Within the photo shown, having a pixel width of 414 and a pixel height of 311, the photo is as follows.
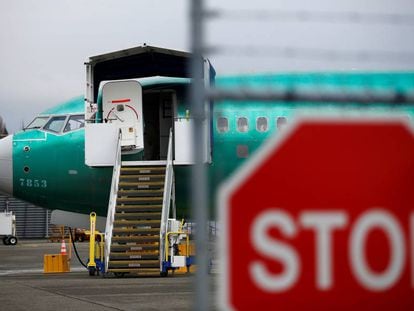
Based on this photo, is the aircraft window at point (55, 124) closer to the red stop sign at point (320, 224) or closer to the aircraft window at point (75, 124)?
the aircraft window at point (75, 124)

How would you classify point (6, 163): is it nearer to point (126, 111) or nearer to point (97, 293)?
point (126, 111)

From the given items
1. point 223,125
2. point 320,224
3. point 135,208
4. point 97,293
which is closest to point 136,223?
point 135,208

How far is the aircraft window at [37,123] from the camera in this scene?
21.3 m

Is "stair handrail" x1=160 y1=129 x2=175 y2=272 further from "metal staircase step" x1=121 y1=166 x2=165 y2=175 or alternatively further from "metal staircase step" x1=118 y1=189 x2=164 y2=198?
"metal staircase step" x1=121 y1=166 x2=165 y2=175

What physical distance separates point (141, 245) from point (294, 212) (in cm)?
1559

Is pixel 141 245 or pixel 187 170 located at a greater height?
pixel 187 170

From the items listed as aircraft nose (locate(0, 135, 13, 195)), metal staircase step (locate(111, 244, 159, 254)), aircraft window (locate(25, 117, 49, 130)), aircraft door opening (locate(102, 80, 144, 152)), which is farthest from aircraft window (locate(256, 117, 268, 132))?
aircraft nose (locate(0, 135, 13, 195))

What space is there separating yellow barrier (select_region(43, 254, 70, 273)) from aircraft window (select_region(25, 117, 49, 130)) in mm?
3052

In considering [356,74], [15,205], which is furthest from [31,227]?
[356,74]

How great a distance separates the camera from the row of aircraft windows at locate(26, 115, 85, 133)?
20.9 m

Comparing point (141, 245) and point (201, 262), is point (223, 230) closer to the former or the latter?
point (201, 262)

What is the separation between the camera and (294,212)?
3463mm

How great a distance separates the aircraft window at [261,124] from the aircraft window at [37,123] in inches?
196

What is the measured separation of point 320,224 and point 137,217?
16.2 m
